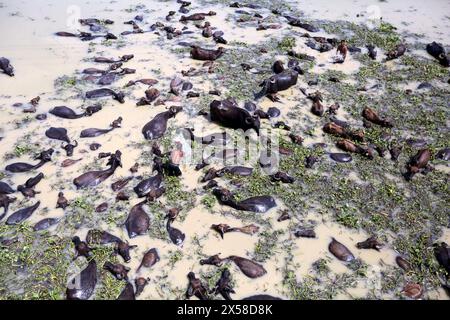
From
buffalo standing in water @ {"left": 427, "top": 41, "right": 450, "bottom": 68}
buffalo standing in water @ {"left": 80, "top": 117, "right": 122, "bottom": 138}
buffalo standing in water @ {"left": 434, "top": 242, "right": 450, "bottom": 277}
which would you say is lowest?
buffalo standing in water @ {"left": 80, "top": 117, "right": 122, "bottom": 138}

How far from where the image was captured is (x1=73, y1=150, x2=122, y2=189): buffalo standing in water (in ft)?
19.3

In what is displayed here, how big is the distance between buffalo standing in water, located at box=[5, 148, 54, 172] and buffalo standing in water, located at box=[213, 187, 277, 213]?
285cm

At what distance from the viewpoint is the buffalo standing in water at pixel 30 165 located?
20.1 ft

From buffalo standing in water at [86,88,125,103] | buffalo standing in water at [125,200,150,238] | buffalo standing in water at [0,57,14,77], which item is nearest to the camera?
buffalo standing in water at [125,200,150,238]

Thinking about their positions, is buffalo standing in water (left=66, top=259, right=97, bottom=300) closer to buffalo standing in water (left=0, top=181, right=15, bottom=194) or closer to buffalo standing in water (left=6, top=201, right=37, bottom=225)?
buffalo standing in water (left=6, top=201, right=37, bottom=225)

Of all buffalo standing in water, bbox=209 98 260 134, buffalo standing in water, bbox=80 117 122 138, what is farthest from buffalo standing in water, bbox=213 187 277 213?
buffalo standing in water, bbox=80 117 122 138

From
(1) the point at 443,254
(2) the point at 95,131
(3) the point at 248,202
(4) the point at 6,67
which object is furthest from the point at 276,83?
(4) the point at 6,67

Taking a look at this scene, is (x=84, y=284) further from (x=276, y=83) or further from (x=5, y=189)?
(x=276, y=83)

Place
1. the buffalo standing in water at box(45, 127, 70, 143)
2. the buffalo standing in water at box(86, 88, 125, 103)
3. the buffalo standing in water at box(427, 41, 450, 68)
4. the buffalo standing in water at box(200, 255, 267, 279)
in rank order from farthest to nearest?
the buffalo standing in water at box(427, 41, 450, 68) → the buffalo standing in water at box(86, 88, 125, 103) → the buffalo standing in water at box(45, 127, 70, 143) → the buffalo standing in water at box(200, 255, 267, 279)

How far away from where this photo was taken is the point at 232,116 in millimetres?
6973

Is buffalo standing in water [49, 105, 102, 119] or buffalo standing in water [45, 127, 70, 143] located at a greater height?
buffalo standing in water [49, 105, 102, 119]

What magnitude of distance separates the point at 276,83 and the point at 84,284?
210 inches
